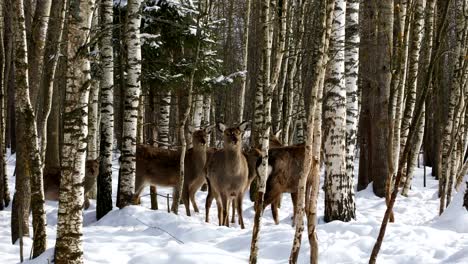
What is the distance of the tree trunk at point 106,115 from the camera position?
9.20 m

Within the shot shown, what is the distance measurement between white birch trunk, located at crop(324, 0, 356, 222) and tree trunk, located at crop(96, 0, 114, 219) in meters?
3.64

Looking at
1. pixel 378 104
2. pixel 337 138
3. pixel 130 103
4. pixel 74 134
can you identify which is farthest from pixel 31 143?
pixel 378 104

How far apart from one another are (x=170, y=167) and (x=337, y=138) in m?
5.04

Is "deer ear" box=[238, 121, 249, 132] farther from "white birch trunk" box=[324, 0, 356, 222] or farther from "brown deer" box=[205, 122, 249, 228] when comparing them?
"white birch trunk" box=[324, 0, 356, 222]

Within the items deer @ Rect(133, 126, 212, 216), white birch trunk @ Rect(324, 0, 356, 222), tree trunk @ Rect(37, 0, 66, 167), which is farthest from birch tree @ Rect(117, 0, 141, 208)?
white birch trunk @ Rect(324, 0, 356, 222)

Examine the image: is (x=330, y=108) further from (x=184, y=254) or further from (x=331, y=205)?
(x=184, y=254)

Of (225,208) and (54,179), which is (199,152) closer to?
(225,208)

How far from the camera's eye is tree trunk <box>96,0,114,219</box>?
9203 millimetres

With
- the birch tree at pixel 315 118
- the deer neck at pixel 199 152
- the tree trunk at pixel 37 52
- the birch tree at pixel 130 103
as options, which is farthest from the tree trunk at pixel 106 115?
the birch tree at pixel 315 118

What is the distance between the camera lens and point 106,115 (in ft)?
31.2

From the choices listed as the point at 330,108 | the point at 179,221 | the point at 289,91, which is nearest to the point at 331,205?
the point at 330,108

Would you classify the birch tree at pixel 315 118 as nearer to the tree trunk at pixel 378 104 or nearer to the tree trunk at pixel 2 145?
the tree trunk at pixel 2 145

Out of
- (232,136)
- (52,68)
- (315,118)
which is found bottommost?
(232,136)

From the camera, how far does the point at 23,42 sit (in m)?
5.82
